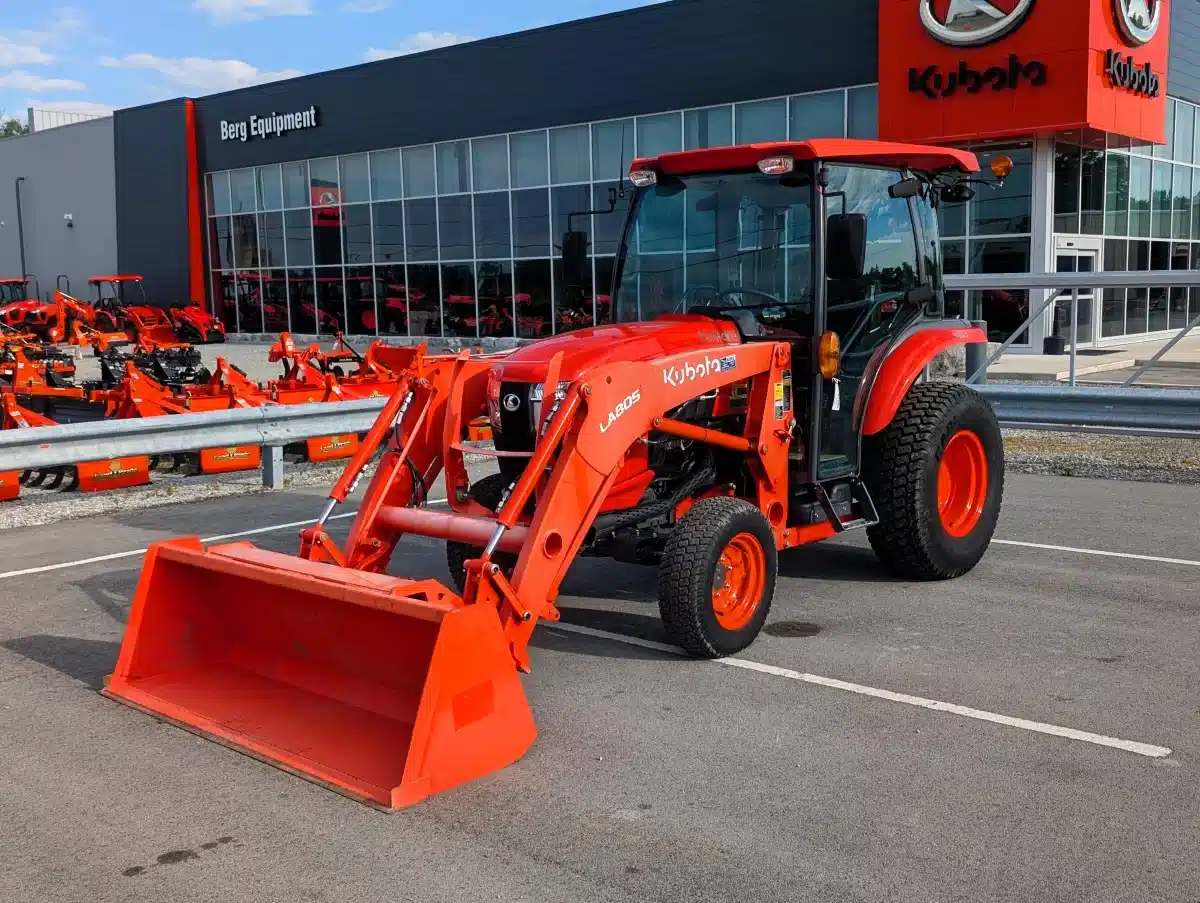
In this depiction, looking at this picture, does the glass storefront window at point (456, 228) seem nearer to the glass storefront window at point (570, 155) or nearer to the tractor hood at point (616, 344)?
the glass storefront window at point (570, 155)

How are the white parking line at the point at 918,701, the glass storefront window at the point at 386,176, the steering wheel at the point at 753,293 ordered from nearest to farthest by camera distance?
the white parking line at the point at 918,701 < the steering wheel at the point at 753,293 < the glass storefront window at the point at 386,176

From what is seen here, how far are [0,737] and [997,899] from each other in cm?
387

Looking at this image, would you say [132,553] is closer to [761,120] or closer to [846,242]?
[846,242]

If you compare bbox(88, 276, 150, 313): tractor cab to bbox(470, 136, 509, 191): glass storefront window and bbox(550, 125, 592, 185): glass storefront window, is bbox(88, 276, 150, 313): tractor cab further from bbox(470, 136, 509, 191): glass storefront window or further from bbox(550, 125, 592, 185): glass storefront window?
bbox(550, 125, 592, 185): glass storefront window

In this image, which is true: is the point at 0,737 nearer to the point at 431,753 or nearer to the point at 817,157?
the point at 431,753

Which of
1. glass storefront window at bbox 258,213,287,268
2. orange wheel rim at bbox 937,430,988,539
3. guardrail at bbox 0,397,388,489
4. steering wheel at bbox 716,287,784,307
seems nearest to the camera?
steering wheel at bbox 716,287,784,307

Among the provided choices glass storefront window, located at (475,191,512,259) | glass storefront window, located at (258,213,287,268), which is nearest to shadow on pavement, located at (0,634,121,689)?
glass storefront window, located at (475,191,512,259)

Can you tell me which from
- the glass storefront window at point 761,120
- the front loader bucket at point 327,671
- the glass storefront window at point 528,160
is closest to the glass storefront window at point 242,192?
the glass storefront window at point 528,160

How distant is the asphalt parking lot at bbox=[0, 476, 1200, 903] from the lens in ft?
12.0

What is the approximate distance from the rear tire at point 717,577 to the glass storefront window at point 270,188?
3175 centimetres

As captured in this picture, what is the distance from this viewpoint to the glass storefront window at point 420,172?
3050 cm

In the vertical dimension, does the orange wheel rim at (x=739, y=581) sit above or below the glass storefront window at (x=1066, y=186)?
→ below

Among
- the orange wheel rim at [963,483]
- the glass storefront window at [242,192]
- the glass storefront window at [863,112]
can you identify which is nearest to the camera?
the orange wheel rim at [963,483]

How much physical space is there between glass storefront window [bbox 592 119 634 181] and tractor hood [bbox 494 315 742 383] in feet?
66.9
